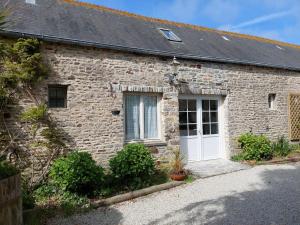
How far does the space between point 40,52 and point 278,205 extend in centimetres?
603

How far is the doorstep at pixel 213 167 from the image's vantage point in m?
7.89

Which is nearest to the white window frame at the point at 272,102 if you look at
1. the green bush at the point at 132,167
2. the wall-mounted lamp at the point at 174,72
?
the wall-mounted lamp at the point at 174,72

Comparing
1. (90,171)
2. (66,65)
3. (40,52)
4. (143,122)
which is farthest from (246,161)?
(40,52)

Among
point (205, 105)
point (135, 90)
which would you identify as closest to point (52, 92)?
point (135, 90)

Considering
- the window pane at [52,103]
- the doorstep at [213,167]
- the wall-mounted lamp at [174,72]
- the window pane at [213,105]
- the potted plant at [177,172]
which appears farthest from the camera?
the window pane at [213,105]

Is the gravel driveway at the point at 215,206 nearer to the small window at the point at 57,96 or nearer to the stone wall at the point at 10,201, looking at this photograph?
the stone wall at the point at 10,201

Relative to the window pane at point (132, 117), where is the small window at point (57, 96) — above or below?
above

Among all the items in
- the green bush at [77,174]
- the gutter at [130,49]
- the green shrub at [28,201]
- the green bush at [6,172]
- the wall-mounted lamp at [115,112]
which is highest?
the gutter at [130,49]

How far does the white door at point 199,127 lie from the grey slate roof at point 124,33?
4.75 ft

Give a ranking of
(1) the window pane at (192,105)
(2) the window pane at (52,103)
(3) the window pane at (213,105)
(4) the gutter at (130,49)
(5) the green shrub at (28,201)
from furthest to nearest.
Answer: (3) the window pane at (213,105) → (1) the window pane at (192,105) → (2) the window pane at (52,103) → (4) the gutter at (130,49) → (5) the green shrub at (28,201)

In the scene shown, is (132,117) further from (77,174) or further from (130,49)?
(77,174)

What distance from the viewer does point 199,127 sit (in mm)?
9250

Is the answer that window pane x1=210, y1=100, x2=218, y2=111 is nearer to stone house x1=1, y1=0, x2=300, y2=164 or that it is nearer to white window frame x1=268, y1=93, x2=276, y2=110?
stone house x1=1, y1=0, x2=300, y2=164

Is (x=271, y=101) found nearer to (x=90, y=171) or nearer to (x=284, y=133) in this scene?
(x=284, y=133)
